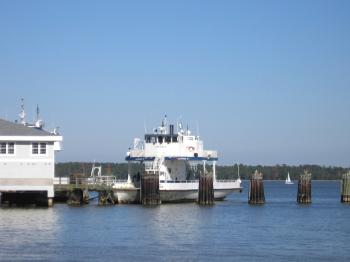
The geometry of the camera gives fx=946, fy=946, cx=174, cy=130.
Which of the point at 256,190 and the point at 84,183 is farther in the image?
the point at 256,190

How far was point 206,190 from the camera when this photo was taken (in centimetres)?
7906

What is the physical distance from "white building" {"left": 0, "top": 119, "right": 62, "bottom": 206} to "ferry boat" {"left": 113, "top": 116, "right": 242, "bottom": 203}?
26.6 ft

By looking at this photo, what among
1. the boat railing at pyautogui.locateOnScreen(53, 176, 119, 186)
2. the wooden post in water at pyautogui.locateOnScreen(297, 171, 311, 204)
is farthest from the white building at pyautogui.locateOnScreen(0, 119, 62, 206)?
the wooden post in water at pyautogui.locateOnScreen(297, 171, 311, 204)

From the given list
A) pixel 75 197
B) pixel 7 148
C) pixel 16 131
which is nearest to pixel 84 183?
pixel 75 197

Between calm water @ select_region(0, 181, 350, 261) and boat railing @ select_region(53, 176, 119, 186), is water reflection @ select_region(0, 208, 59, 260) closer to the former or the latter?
calm water @ select_region(0, 181, 350, 261)

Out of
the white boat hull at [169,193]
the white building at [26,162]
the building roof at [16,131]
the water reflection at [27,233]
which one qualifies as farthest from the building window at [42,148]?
the white boat hull at [169,193]

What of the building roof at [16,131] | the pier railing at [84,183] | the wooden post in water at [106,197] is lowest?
the wooden post in water at [106,197]

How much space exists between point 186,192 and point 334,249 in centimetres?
3222

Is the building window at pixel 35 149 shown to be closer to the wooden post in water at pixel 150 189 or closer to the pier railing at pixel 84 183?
the pier railing at pixel 84 183

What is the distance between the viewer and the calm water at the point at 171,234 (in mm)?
45344

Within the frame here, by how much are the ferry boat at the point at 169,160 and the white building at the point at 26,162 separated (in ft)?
26.6

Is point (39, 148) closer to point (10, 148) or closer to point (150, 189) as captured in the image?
point (10, 148)

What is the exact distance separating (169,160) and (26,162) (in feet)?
50.6

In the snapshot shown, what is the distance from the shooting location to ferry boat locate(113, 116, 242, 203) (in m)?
78.2
